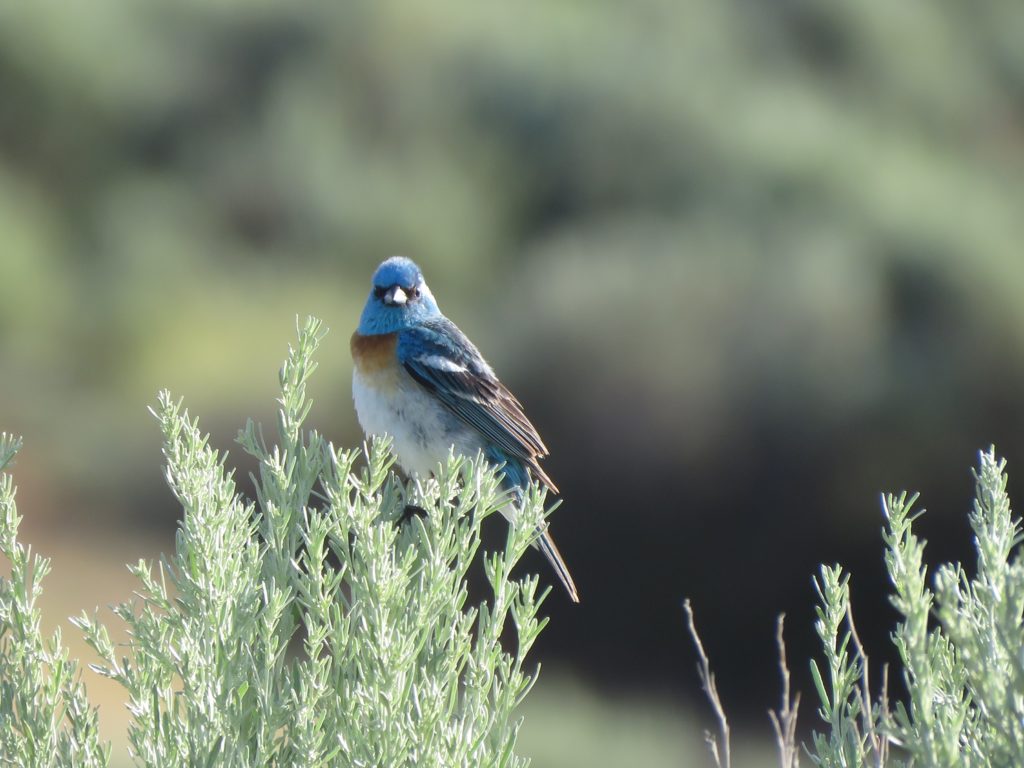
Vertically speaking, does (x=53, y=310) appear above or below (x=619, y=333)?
above

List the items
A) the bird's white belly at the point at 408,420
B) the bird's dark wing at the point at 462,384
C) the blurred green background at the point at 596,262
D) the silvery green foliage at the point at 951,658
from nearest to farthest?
the silvery green foliage at the point at 951,658 < the bird's white belly at the point at 408,420 < the bird's dark wing at the point at 462,384 < the blurred green background at the point at 596,262

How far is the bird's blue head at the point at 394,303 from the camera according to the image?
15.9 ft

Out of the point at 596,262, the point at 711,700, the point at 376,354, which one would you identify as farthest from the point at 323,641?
the point at 596,262

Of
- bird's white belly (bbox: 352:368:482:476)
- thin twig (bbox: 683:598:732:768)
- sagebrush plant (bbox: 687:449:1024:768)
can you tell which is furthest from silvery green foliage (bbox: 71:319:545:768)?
bird's white belly (bbox: 352:368:482:476)

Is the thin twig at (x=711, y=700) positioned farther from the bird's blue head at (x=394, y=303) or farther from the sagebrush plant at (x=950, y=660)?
the bird's blue head at (x=394, y=303)

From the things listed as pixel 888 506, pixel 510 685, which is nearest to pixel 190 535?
pixel 510 685

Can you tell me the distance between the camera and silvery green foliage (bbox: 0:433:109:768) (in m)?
2.33

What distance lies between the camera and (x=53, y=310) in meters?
16.9

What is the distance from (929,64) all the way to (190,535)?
1706 centimetres

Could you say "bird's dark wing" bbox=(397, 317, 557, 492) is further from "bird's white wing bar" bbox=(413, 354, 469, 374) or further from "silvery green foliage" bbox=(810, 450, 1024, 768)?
"silvery green foliage" bbox=(810, 450, 1024, 768)

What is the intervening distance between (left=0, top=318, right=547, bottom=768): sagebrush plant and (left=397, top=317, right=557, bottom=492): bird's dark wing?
2.27 meters

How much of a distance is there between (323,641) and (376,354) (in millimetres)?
2470

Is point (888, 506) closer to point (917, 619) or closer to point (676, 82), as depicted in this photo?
point (917, 619)

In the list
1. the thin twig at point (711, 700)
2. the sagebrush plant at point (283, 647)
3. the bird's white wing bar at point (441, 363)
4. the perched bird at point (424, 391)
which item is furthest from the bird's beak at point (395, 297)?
the sagebrush plant at point (283, 647)
